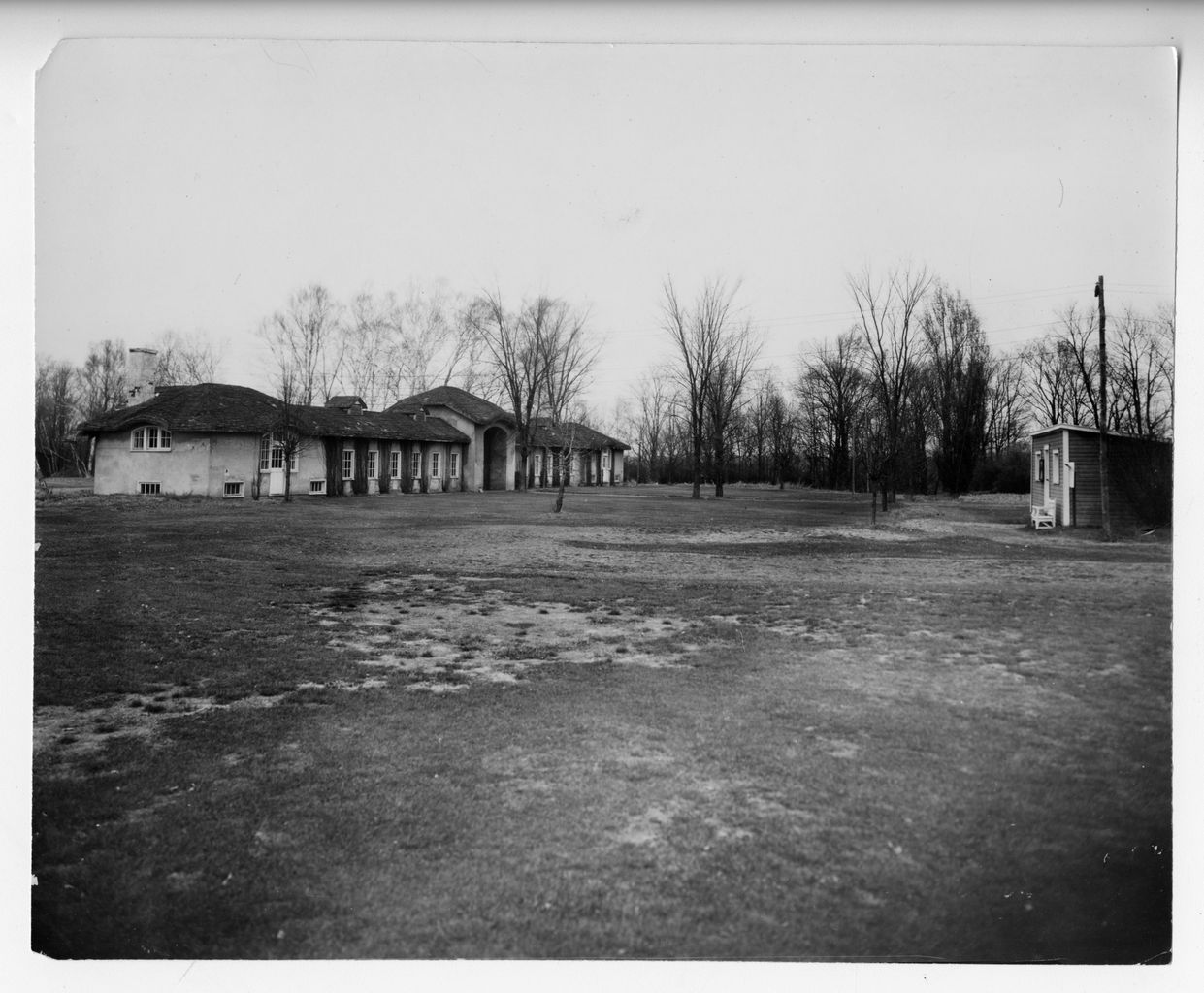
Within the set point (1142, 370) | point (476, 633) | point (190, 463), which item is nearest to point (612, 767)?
point (476, 633)

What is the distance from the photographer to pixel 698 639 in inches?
185

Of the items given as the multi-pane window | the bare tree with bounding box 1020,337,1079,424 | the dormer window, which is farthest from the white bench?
the dormer window

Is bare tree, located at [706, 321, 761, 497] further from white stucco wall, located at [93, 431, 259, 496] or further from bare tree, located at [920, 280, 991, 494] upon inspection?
white stucco wall, located at [93, 431, 259, 496]

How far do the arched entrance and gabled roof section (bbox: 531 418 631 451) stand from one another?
19.0 inches

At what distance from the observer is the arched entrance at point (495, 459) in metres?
9.99

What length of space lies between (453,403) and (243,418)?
201 centimetres

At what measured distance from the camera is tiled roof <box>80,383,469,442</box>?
5.69 meters

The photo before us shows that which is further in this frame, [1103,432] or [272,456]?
[272,456]

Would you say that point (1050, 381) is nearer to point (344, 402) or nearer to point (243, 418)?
point (344, 402)

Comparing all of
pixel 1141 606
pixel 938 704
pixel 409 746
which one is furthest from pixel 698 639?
pixel 1141 606

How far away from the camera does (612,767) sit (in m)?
3.16

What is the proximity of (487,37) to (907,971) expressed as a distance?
14.2 ft

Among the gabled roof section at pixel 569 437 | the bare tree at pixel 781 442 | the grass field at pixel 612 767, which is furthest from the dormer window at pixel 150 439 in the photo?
the bare tree at pixel 781 442

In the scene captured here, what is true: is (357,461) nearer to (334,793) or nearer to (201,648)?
(201,648)
